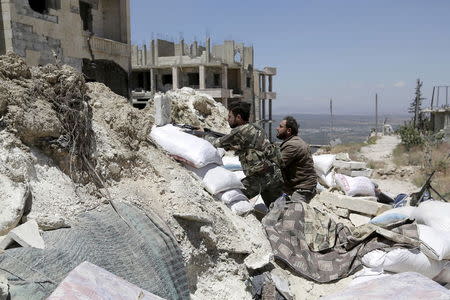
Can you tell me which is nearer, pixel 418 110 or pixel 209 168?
pixel 209 168

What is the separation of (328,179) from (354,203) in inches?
31.5

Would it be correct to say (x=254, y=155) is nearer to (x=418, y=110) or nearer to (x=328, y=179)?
(x=328, y=179)

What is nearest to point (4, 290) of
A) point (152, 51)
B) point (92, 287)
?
point (92, 287)

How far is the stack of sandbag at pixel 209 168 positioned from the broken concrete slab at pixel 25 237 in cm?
182

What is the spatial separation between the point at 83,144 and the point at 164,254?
1227 millimetres

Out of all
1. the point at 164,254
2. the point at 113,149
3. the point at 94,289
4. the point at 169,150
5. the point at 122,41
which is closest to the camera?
the point at 94,289

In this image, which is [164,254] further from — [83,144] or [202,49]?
[202,49]

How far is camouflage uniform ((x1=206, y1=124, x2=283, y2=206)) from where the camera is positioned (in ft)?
13.7

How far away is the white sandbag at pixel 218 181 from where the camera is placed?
389 centimetres

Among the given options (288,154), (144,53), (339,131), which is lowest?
(339,131)

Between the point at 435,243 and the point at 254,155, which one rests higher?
the point at 254,155

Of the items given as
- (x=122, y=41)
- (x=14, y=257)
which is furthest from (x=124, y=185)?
(x=122, y=41)

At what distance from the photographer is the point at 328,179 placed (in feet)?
19.4

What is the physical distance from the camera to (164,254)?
264cm
